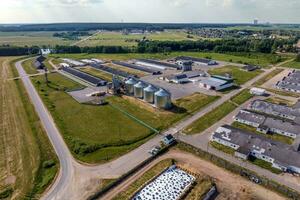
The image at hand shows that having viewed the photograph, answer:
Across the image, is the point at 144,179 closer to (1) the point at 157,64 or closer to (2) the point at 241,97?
(2) the point at 241,97

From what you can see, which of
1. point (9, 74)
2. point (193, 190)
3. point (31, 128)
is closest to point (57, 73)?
point (9, 74)

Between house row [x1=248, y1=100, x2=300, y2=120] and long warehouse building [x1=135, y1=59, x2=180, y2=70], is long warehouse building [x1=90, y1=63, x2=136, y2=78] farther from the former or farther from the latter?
house row [x1=248, y1=100, x2=300, y2=120]

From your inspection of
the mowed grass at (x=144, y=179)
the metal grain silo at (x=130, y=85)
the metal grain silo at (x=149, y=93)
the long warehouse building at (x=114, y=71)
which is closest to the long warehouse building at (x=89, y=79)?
the long warehouse building at (x=114, y=71)

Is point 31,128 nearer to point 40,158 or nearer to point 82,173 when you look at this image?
→ point 40,158

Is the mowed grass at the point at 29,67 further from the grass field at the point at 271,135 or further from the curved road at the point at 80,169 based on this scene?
the grass field at the point at 271,135

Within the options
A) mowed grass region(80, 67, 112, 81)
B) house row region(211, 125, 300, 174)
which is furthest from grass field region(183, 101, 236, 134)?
mowed grass region(80, 67, 112, 81)
